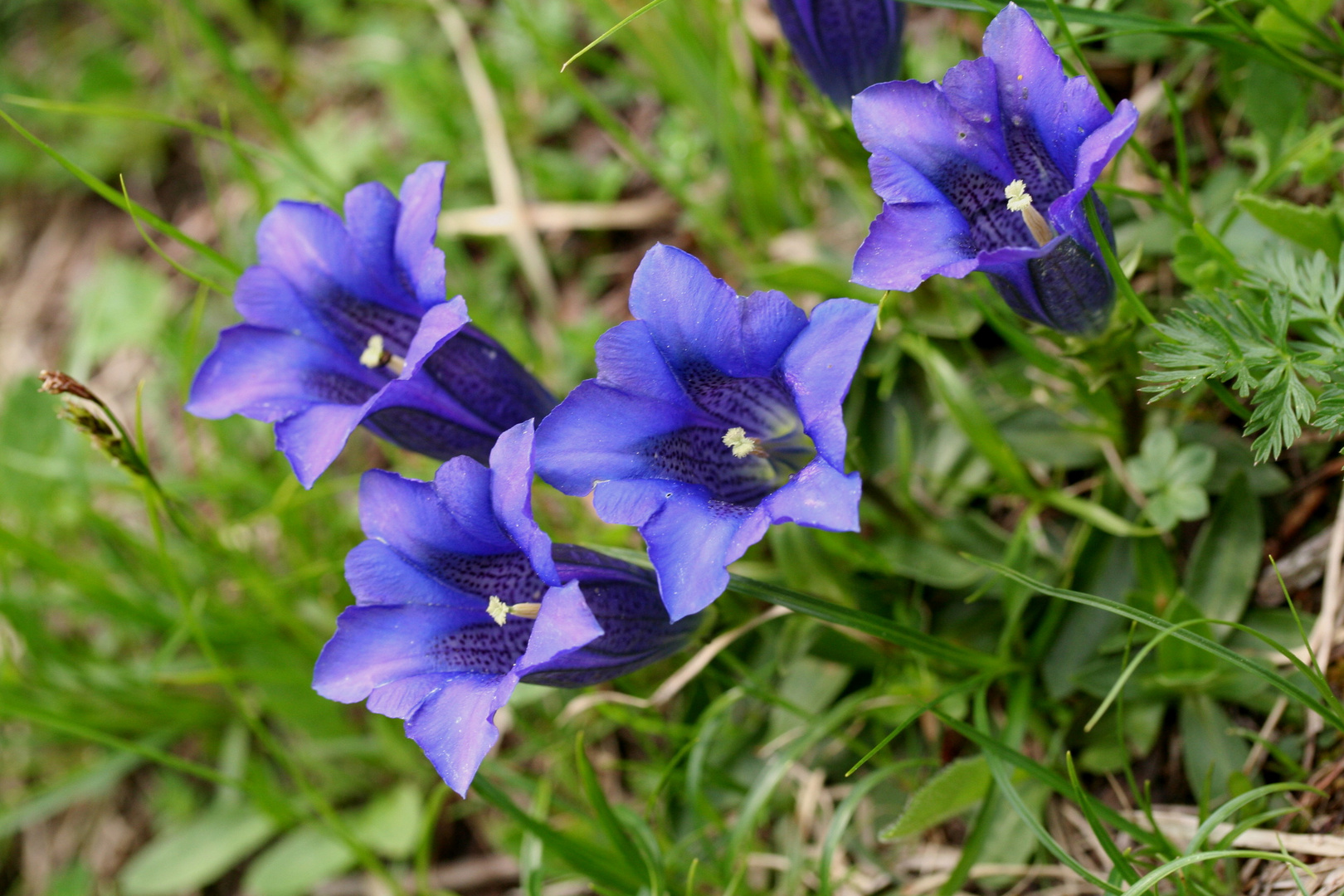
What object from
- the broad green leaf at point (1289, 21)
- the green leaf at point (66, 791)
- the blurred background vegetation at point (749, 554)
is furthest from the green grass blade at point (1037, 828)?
the green leaf at point (66, 791)

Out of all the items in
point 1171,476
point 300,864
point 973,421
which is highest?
point 973,421

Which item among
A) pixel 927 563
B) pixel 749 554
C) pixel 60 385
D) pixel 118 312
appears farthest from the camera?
pixel 118 312

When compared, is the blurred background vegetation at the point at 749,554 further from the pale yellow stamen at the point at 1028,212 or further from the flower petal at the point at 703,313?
the flower petal at the point at 703,313

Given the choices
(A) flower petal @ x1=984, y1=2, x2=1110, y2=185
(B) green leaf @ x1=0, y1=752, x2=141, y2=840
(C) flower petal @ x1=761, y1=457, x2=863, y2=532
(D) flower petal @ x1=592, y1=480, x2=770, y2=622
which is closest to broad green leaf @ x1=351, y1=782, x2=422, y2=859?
(B) green leaf @ x1=0, y1=752, x2=141, y2=840

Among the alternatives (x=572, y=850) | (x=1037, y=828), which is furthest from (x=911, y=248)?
(x=572, y=850)

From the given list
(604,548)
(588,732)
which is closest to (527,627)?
Answer: (604,548)

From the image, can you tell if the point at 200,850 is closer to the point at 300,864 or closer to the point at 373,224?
the point at 300,864
